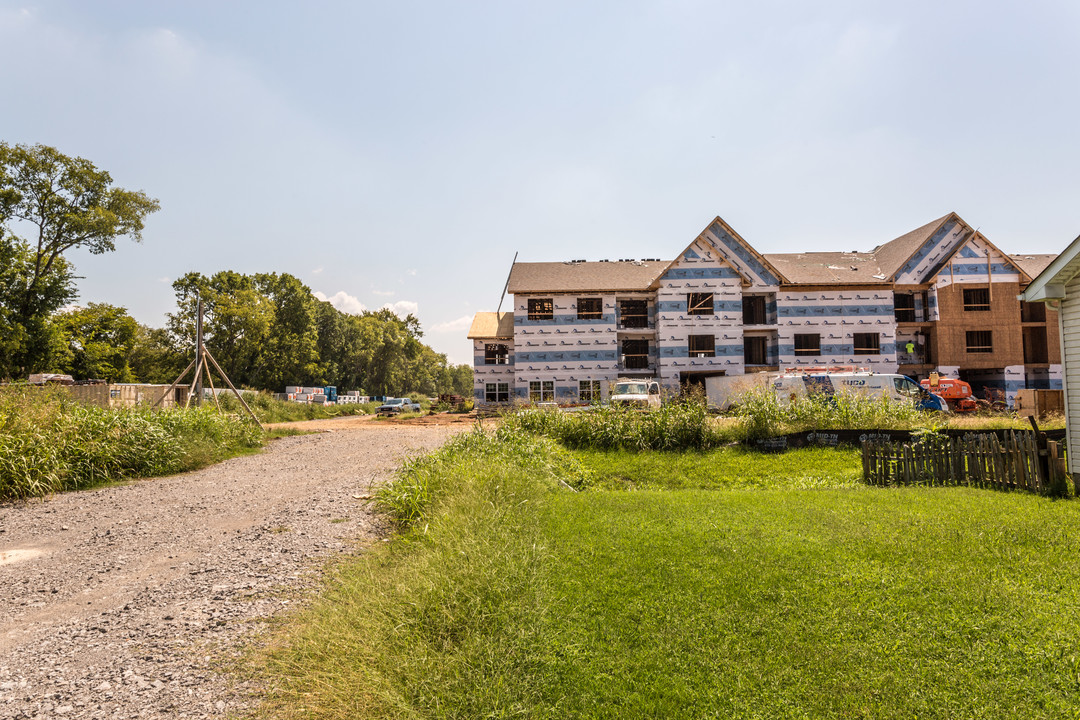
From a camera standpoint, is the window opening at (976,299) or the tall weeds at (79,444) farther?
the window opening at (976,299)

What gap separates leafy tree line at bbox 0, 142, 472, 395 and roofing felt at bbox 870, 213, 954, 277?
49.9 m

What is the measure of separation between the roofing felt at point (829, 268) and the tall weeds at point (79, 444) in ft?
107

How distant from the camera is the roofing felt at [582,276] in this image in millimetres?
34906

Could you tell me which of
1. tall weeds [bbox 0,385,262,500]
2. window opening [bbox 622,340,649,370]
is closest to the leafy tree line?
tall weeds [bbox 0,385,262,500]

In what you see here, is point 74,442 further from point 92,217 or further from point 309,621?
point 92,217

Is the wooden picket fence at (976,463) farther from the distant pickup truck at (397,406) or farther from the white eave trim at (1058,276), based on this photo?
the distant pickup truck at (397,406)

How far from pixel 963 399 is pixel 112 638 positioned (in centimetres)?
2908

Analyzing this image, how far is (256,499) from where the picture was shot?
9.99 m

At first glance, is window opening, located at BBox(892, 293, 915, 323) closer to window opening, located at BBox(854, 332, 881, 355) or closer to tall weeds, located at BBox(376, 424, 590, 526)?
window opening, located at BBox(854, 332, 881, 355)

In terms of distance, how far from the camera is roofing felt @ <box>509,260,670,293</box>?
3491cm

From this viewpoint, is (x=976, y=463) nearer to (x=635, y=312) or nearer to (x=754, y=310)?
(x=635, y=312)

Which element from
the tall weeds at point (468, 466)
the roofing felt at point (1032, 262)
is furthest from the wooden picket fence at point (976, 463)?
the roofing felt at point (1032, 262)

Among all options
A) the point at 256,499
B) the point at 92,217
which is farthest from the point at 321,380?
the point at 256,499

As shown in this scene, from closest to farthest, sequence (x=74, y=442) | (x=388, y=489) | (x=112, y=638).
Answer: (x=112, y=638) < (x=388, y=489) < (x=74, y=442)
